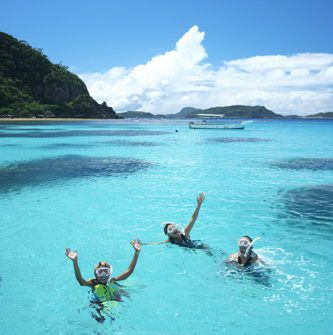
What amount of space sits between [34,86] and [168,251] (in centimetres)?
13570

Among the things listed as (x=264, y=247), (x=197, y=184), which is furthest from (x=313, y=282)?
(x=197, y=184)

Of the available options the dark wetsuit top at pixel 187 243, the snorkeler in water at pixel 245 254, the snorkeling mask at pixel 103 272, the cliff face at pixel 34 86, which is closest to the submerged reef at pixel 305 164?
the dark wetsuit top at pixel 187 243

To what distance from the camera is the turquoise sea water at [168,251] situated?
6680 millimetres

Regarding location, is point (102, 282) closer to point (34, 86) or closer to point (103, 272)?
point (103, 272)

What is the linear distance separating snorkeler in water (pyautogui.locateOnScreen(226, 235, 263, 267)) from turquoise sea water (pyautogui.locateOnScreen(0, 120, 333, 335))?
255mm

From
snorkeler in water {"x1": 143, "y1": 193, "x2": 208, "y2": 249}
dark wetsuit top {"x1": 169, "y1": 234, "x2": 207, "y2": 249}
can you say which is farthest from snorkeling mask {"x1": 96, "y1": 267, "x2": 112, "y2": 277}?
dark wetsuit top {"x1": 169, "y1": 234, "x2": 207, "y2": 249}

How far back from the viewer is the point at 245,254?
26.0ft

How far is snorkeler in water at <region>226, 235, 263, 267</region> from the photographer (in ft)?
25.6

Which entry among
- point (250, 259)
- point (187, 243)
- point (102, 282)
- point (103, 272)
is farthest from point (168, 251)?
point (103, 272)

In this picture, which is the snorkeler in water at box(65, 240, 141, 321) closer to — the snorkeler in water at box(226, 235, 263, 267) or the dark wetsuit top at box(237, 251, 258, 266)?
the snorkeler in water at box(226, 235, 263, 267)

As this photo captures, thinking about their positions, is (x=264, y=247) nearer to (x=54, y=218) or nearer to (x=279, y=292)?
(x=279, y=292)

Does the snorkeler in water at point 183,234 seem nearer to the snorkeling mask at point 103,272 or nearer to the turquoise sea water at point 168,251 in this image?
the turquoise sea water at point 168,251

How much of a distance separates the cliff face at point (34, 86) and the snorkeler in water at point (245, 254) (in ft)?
363

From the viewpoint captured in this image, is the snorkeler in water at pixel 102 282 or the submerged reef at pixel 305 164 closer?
the snorkeler in water at pixel 102 282
